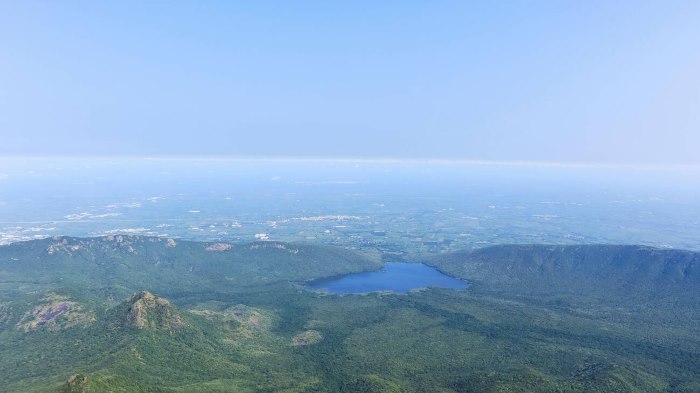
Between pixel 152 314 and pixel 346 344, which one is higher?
pixel 152 314

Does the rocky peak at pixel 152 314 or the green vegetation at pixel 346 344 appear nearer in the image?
the green vegetation at pixel 346 344

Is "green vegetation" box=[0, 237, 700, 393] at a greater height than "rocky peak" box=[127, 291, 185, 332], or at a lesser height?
lesser

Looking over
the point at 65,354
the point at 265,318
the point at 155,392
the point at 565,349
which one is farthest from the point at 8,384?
the point at 565,349

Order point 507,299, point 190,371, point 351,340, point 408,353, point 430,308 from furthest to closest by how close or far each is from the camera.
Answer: point 507,299 → point 430,308 → point 351,340 → point 408,353 → point 190,371

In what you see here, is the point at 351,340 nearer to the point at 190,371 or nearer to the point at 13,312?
→ the point at 190,371

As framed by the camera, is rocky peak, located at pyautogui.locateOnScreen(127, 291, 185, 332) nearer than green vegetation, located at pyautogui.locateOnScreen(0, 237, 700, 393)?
No

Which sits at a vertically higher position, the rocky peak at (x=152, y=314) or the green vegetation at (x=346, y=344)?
the rocky peak at (x=152, y=314)

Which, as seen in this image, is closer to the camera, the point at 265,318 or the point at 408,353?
the point at 408,353

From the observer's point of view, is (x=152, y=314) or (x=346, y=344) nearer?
(x=152, y=314)

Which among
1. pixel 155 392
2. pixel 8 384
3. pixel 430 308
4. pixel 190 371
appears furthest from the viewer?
pixel 430 308

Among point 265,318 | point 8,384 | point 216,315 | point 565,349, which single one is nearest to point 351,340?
point 265,318
